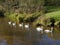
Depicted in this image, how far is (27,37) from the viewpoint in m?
34.6

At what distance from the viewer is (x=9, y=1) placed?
68.4 m

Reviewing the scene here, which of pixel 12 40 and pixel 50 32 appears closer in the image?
pixel 12 40

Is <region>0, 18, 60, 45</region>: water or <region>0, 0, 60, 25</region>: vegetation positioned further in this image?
<region>0, 0, 60, 25</region>: vegetation

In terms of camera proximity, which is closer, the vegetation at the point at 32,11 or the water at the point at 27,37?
the water at the point at 27,37

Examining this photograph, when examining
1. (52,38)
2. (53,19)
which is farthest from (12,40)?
(53,19)

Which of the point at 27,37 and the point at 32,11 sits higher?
the point at 32,11

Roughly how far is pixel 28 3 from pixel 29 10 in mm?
4031

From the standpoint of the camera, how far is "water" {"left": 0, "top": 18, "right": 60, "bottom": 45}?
31.8 meters

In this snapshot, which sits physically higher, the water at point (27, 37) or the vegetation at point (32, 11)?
the vegetation at point (32, 11)

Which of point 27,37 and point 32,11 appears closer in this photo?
point 27,37

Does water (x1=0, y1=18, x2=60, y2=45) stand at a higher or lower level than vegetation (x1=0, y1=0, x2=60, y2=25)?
lower

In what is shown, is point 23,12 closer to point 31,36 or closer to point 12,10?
point 12,10

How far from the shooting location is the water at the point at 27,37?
31797mm

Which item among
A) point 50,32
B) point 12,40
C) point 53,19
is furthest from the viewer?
point 53,19
